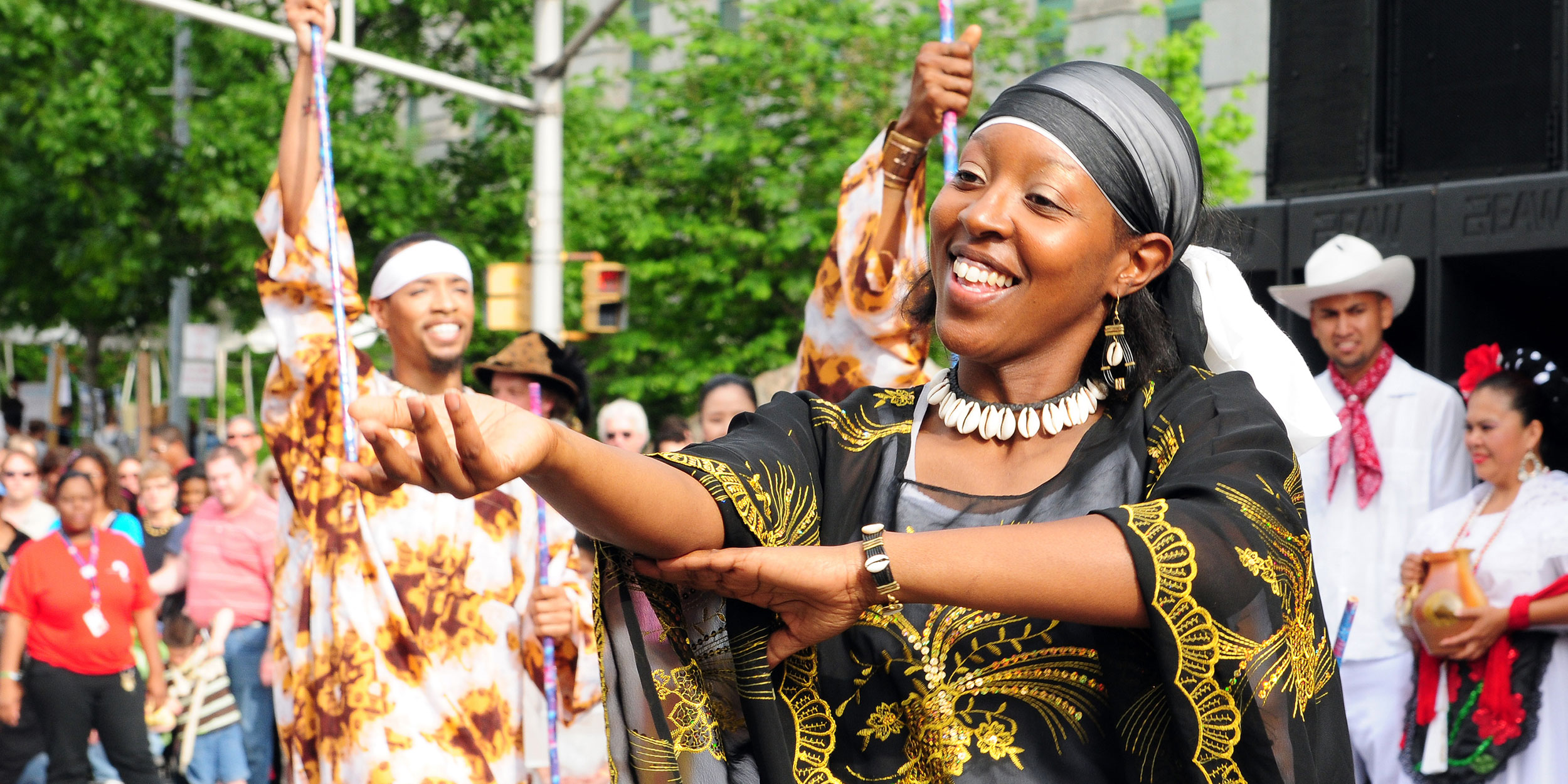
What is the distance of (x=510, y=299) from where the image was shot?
12672 mm

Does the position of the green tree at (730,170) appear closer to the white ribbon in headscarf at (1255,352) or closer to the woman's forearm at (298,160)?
the woman's forearm at (298,160)

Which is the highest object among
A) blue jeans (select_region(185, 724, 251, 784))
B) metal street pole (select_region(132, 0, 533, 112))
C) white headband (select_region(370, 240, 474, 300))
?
metal street pole (select_region(132, 0, 533, 112))

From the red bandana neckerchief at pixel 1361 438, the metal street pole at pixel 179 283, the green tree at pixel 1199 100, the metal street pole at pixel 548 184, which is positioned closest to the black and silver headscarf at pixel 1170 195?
the red bandana neckerchief at pixel 1361 438

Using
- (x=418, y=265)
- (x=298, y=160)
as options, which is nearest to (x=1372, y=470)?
(x=418, y=265)

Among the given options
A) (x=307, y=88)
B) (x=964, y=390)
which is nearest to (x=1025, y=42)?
(x=307, y=88)

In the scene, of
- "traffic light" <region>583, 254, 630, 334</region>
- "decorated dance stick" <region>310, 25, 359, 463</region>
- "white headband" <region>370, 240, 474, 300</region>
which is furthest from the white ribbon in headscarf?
"traffic light" <region>583, 254, 630, 334</region>

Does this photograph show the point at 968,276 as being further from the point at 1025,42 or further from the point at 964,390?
the point at 1025,42

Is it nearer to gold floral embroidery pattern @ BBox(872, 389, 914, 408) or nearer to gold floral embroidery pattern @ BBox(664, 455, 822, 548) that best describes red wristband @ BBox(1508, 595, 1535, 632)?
gold floral embroidery pattern @ BBox(872, 389, 914, 408)

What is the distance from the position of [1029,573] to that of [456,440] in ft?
2.01

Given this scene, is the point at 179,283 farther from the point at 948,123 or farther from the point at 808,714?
the point at 808,714

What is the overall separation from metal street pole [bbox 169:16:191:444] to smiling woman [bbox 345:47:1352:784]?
1490 centimetres

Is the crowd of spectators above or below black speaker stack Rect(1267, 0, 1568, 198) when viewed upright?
below

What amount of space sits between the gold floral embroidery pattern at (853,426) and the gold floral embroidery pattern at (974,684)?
0.86 feet

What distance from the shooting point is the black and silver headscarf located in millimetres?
1993
